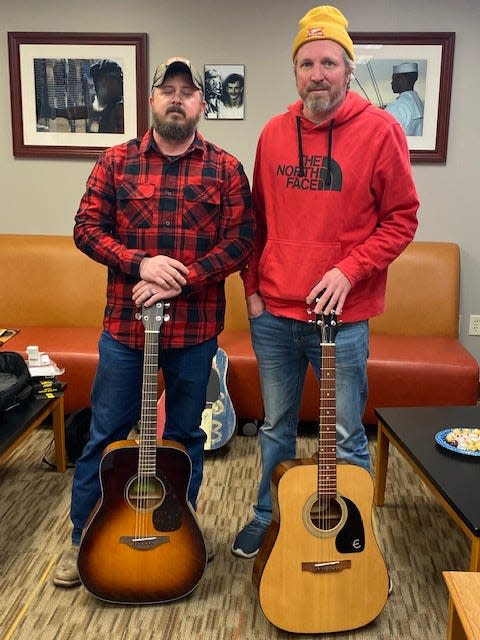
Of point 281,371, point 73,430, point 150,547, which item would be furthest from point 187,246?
point 73,430

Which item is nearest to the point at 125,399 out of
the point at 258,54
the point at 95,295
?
the point at 95,295

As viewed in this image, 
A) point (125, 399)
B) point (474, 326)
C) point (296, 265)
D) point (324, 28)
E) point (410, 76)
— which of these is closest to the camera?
point (324, 28)

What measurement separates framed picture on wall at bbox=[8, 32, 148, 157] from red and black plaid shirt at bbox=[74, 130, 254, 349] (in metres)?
1.76

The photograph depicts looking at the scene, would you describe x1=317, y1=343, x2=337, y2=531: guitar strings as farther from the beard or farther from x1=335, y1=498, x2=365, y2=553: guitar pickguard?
the beard

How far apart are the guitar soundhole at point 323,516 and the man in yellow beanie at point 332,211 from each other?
189mm

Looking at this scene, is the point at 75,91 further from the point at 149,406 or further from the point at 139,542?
the point at 139,542

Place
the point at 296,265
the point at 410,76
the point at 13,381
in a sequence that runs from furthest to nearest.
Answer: the point at 410,76
the point at 13,381
the point at 296,265

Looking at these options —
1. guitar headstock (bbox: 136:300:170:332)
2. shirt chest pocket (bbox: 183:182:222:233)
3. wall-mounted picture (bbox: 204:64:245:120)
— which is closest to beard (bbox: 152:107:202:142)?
shirt chest pocket (bbox: 183:182:222:233)

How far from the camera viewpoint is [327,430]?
1.89 metres

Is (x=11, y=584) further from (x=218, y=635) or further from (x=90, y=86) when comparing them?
(x=90, y=86)

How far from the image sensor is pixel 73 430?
9.61 ft

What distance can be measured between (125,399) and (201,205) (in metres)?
0.62

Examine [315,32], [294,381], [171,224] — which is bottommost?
[294,381]

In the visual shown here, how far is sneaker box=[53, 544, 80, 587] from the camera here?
81.0 inches
